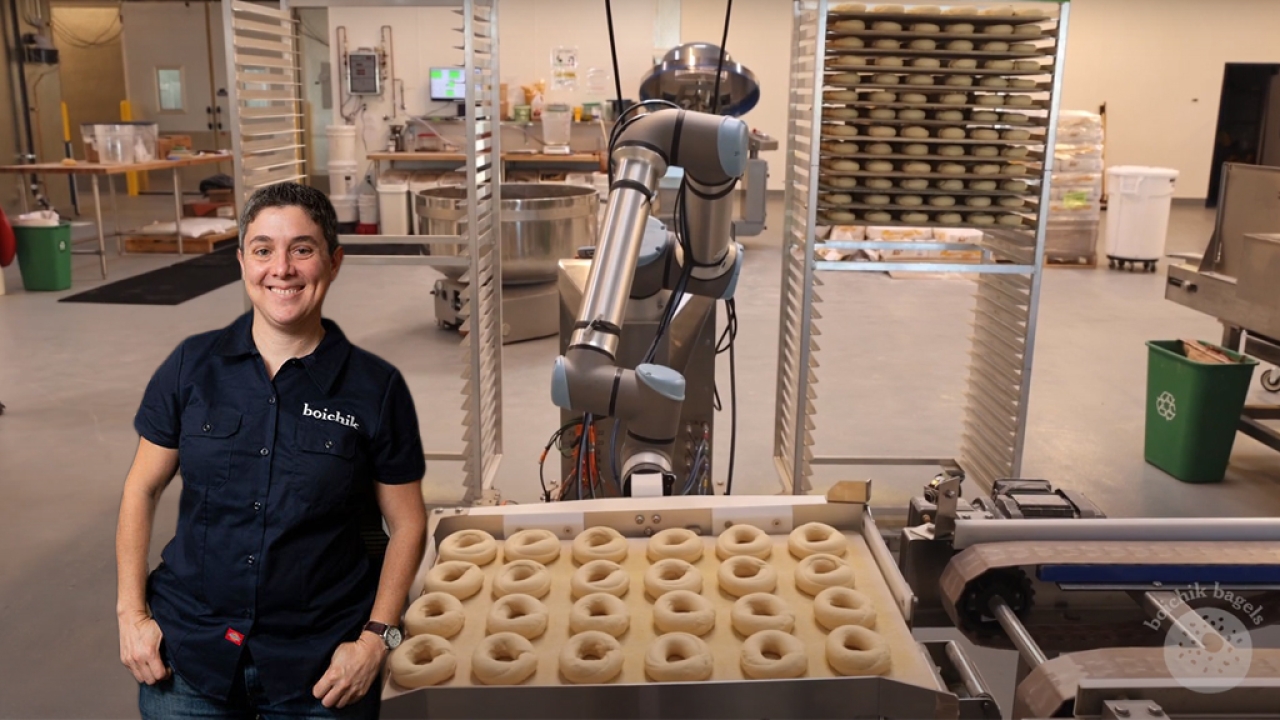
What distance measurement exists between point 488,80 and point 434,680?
9.14ft

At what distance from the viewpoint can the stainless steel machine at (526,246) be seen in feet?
18.7

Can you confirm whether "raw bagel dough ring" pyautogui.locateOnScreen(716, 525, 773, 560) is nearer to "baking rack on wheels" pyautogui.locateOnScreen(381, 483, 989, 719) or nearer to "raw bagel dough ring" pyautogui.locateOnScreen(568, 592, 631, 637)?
"baking rack on wheels" pyautogui.locateOnScreen(381, 483, 989, 719)

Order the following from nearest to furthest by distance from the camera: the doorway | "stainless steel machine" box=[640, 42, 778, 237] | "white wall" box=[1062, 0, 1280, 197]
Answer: "stainless steel machine" box=[640, 42, 778, 237], "white wall" box=[1062, 0, 1280, 197], the doorway

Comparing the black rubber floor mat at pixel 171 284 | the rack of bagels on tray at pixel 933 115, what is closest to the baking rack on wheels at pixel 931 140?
the rack of bagels on tray at pixel 933 115

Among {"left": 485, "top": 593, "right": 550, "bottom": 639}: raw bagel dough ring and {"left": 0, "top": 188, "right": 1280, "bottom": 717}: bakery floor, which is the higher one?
{"left": 485, "top": 593, "right": 550, "bottom": 639}: raw bagel dough ring

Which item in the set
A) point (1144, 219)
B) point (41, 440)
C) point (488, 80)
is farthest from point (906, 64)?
point (1144, 219)

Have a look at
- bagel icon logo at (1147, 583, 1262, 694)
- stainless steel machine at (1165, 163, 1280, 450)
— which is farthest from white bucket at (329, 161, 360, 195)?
bagel icon logo at (1147, 583, 1262, 694)

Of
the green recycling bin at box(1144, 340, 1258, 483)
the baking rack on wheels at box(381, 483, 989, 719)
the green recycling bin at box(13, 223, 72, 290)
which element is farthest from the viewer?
the green recycling bin at box(13, 223, 72, 290)

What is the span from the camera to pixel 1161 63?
12.1 m

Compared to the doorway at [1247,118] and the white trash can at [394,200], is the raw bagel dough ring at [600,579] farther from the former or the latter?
the doorway at [1247,118]

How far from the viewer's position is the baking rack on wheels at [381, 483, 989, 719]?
4.25 feet

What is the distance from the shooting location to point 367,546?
1.62m

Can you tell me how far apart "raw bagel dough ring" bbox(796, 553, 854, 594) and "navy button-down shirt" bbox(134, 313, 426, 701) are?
0.70 metres

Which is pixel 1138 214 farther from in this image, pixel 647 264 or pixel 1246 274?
pixel 647 264
